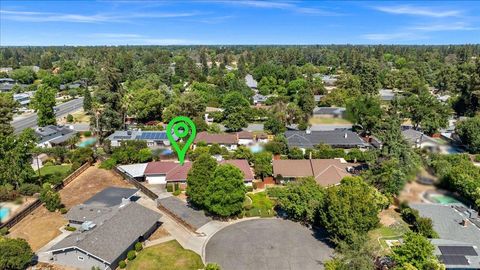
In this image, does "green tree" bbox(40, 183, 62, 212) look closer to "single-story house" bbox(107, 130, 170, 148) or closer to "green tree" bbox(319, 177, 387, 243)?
"single-story house" bbox(107, 130, 170, 148)

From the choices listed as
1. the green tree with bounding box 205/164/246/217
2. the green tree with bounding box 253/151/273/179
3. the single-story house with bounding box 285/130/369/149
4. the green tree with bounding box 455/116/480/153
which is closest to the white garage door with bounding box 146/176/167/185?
the green tree with bounding box 253/151/273/179

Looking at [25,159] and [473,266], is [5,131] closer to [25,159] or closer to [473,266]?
[25,159]

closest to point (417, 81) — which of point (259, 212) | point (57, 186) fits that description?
point (259, 212)

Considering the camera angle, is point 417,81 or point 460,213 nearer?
point 460,213

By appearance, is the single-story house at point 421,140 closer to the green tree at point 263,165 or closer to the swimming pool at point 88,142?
the green tree at point 263,165

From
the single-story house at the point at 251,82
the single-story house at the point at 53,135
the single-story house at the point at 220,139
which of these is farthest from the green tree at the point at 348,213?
the single-story house at the point at 251,82

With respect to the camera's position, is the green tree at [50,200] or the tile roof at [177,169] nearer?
the green tree at [50,200]

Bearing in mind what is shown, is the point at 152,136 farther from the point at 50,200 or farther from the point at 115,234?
the point at 115,234
